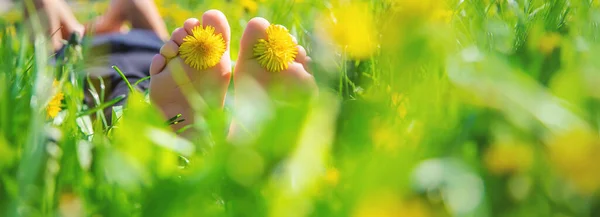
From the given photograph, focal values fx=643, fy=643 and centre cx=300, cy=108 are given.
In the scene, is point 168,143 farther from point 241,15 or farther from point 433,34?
point 241,15

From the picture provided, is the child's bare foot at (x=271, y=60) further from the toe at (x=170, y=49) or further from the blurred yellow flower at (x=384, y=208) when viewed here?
the blurred yellow flower at (x=384, y=208)

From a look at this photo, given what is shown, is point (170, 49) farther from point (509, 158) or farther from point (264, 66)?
point (509, 158)

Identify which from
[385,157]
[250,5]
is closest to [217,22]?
[385,157]

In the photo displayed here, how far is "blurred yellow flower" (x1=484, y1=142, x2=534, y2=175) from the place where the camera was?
0.29 metres

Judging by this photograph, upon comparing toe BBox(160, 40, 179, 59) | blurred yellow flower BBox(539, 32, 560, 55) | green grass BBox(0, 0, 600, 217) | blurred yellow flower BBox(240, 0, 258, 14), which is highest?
green grass BBox(0, 0, 600, 217)

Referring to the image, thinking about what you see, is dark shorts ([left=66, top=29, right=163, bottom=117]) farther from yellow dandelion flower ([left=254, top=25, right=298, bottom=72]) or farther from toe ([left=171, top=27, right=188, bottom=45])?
yellow dandelion flower ([left=254, top=25, right=298, bottom=72])

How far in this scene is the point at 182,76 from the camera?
928 mm

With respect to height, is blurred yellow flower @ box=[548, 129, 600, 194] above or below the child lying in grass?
above

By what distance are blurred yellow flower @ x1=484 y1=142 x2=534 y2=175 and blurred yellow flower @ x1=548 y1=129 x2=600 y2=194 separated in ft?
0.04

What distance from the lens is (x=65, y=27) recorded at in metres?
1.84

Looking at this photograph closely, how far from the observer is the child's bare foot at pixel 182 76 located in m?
0.92

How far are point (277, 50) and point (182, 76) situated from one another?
0.48 feet

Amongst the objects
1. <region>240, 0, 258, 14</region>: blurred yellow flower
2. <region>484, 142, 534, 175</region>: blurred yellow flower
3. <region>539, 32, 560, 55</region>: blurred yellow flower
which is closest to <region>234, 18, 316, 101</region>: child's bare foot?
<region>539, 32, 560, 55</region>: blurred yellow flower

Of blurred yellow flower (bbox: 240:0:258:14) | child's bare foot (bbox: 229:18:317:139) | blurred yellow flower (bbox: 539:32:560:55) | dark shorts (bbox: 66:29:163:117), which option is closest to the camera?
blurred yellow flower (bbox: 539:32:560:55)
